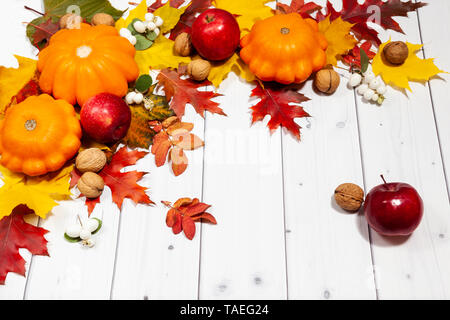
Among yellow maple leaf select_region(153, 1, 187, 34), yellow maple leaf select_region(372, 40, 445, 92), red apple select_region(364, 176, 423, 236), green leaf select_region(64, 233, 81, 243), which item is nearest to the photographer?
red apple select_region(364, 176, 423, 236)

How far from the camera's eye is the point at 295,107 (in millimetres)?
1395

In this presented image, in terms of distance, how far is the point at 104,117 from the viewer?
129 cm

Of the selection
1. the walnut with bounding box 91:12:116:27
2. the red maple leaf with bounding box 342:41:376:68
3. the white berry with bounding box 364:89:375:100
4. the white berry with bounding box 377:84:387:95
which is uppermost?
the walnut with bounding box 91:12:116:27

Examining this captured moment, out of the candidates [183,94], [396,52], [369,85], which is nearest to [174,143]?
[183,94]

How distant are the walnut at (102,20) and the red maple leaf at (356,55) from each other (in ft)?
2.35

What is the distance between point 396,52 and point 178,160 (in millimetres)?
703

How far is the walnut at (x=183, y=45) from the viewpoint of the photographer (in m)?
1.48

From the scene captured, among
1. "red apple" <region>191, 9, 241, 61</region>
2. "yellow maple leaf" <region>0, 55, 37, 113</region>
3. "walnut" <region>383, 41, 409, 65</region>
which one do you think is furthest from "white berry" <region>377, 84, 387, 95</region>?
"yellow maple leaf" <region>0, 55, 37, 113</region>

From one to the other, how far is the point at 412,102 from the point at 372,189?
1.22ft

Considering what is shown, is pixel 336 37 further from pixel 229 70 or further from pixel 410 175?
pixel 410 175

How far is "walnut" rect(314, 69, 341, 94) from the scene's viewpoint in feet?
4.57

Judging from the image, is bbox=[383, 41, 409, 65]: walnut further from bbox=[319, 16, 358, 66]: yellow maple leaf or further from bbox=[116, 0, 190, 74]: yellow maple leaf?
bbox=[116, 0, 190, 74]: yellow maple leaf

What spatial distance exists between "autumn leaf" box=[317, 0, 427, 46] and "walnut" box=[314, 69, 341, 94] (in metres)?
0.22

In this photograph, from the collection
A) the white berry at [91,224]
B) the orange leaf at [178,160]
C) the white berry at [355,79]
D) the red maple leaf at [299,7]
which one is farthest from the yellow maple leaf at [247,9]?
the white berry at [91,224]
